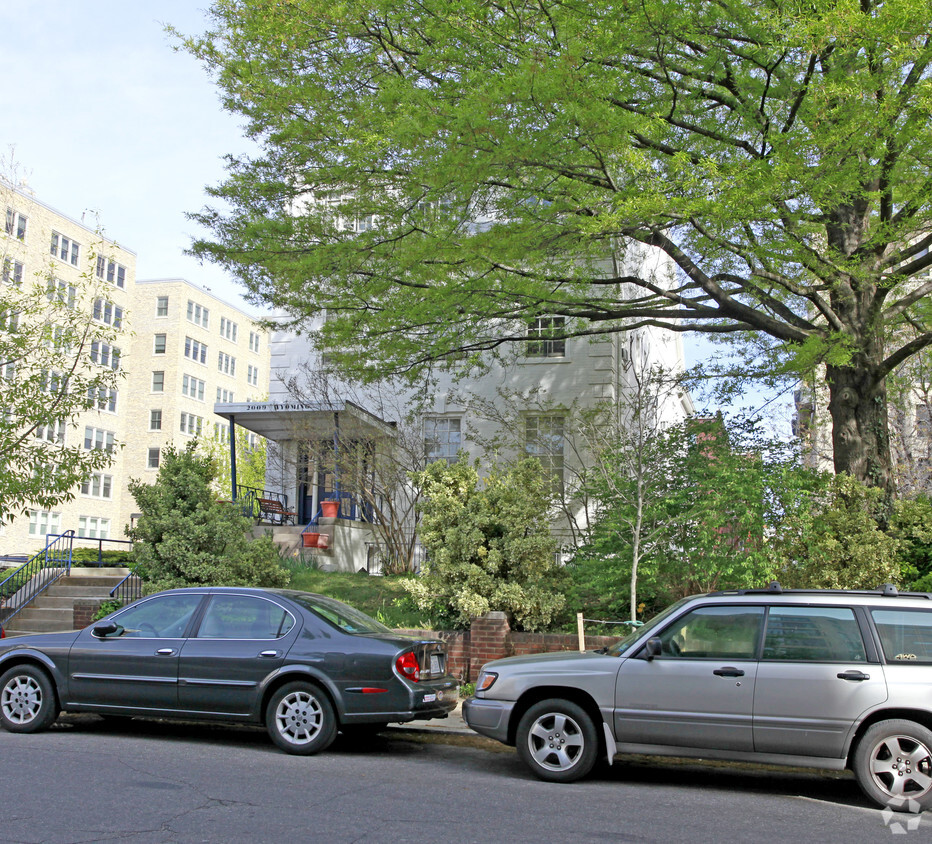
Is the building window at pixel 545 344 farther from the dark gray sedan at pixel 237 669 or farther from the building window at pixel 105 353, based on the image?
the dark gray sedan at pixel 237 669

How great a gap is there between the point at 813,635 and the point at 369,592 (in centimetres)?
962

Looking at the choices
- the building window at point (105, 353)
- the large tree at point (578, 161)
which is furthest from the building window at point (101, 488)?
the large tree at point (578, 161)

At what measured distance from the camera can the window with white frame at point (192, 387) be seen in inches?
2141

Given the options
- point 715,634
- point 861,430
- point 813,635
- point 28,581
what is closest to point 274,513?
point 28,581

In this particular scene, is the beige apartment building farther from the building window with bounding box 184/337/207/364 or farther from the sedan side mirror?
the sedan side mirror

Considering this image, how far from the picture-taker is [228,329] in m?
59.9

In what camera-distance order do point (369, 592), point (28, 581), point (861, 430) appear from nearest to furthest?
point (861, 430) < point (369, 592) < point (28, 581)

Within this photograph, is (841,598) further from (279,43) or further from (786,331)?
(279,43)

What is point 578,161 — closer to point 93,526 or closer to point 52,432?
point 52,432

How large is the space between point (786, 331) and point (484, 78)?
5992 mm

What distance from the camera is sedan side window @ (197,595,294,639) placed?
8195 mm

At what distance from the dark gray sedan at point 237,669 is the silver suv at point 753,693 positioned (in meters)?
1.00

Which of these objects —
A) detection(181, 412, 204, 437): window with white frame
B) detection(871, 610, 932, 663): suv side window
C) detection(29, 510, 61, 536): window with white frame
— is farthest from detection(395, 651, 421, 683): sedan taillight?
detection(181, 412, 204, 437): window with white frame

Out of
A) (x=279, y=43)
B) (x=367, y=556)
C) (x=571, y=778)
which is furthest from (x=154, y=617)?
(x=367, y=556)
